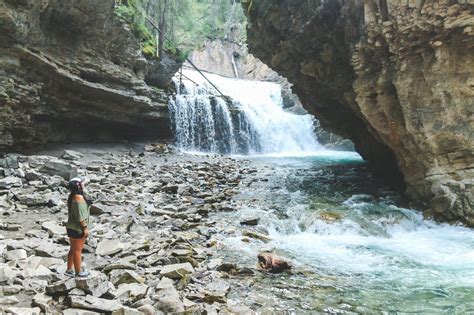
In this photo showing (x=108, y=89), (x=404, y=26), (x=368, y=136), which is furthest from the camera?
(x=108, y=89)

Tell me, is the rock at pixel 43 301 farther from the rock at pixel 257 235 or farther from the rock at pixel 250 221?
the rock at pixel 250 221

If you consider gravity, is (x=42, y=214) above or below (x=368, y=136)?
below

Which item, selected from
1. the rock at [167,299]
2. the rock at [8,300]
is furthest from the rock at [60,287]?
the rock at [167,299]

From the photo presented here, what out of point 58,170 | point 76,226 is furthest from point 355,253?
point 58,170

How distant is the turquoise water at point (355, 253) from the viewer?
5.09 meters

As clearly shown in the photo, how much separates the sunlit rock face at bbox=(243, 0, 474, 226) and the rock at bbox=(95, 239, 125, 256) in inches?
301

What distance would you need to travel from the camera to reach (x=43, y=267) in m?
4.82

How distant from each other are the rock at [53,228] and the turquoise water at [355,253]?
306cm

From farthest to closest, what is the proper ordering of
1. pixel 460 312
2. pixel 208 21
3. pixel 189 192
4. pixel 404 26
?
pixel 208 21 < pixel 189 192 < pixel 404 26 < pixel 460 312

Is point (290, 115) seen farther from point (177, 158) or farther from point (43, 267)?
point (43, 267)

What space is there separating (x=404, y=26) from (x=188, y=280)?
7.56 metres

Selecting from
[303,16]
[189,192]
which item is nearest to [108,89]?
[189,192]

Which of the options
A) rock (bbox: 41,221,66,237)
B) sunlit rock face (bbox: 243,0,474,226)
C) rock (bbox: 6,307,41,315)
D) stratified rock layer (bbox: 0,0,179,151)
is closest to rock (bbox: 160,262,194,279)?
rock (bbox: 6,307,41,315)

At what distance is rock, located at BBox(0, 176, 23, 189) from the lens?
9352 millimetres
